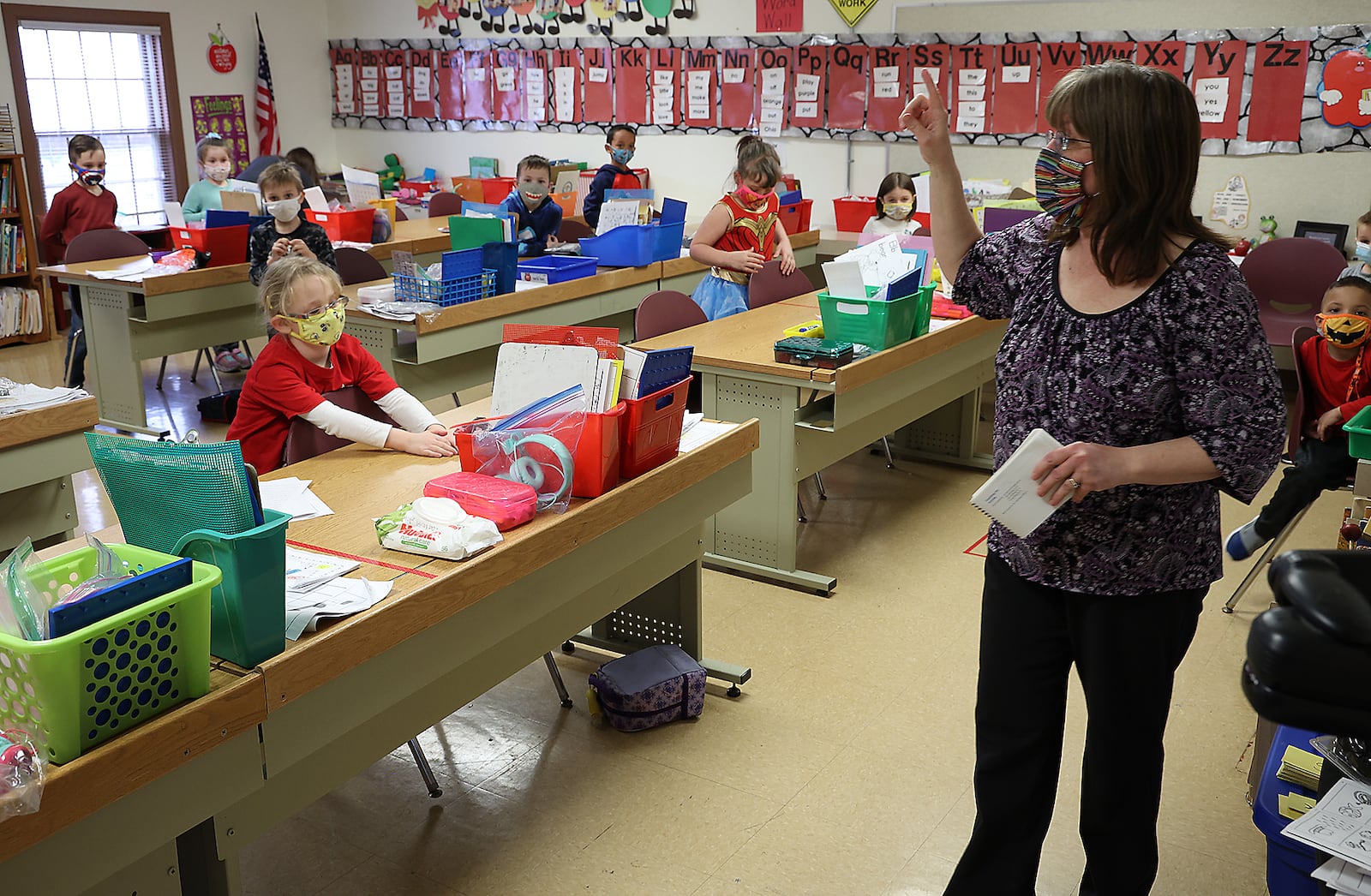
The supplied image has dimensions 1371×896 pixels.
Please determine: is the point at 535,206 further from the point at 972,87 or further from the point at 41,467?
the point at 41,467

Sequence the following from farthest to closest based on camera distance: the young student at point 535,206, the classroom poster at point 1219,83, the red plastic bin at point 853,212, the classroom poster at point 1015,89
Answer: the red plastic bin at point 853,212
the classroom poster at point 1015,89
the classroom poster at point 1219,83
the young student at point 535,206

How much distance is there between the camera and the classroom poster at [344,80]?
10109 millimetres

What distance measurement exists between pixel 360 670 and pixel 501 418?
0.68 m

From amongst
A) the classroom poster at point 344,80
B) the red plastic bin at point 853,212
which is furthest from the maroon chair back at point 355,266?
the classroom poster at point 344,80

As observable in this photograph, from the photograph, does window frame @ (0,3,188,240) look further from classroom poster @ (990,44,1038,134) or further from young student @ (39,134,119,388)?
classroom poster @ (990,44,1038,134)

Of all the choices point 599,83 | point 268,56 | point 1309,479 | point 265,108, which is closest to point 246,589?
point 1309,479

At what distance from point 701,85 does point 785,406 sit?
5141 mm

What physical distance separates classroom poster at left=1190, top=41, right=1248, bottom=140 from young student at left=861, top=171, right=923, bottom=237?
6.16ft

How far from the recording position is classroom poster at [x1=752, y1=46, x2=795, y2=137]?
25.7 feet

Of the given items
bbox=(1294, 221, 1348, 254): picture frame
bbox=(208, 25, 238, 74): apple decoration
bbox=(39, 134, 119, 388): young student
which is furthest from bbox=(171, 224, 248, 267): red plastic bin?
bbox=(1294, 221, 1348, 254): picture frame

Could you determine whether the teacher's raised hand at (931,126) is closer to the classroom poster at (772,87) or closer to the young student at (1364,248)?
the young student at (1364,248)

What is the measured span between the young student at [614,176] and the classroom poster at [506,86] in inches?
87.6

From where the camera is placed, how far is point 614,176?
6938mm

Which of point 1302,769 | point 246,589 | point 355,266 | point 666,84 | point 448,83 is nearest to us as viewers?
point 246,589
